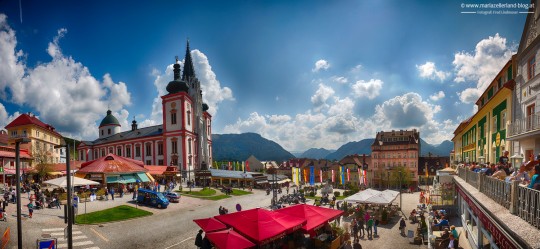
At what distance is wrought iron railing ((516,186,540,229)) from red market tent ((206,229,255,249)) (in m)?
8.61

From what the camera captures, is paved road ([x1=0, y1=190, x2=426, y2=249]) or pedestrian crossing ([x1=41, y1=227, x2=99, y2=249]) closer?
pedestrian crossing ([x1=41, y1=227, x2=99, y2=249])

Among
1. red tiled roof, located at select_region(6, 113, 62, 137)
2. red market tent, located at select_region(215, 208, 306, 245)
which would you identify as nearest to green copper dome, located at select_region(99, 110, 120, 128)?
red tiled roof, located at select_region(6, 113, 62, 137)

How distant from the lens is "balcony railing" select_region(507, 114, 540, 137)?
13925mm

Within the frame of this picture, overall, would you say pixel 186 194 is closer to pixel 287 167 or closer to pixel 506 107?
pixel 506 107

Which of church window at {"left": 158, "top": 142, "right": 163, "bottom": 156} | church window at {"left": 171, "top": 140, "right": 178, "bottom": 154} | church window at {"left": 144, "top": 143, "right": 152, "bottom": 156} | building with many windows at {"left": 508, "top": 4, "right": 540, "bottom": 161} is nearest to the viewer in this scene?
building with many windows at {"left": 508, "top": 4, "right": 540, "bottom": 161}

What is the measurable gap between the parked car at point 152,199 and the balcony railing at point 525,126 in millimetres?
28333

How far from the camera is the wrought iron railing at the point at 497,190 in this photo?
28.1ft

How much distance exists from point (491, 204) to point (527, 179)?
1.97 meters

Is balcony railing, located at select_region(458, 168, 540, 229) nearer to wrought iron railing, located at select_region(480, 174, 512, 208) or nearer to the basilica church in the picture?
wrought iron railing, located at select_region(480, 174, 512, 208)

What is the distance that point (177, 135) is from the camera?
63062 mm

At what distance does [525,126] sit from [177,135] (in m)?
59.2

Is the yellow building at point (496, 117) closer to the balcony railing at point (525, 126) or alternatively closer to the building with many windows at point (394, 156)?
the balcony railing at point (525, 126)

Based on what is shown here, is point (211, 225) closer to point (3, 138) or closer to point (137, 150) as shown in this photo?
point (137, 150)

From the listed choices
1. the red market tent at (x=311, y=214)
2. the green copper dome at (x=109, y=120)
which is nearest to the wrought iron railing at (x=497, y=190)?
the red market tent at (x=311, y=214)
